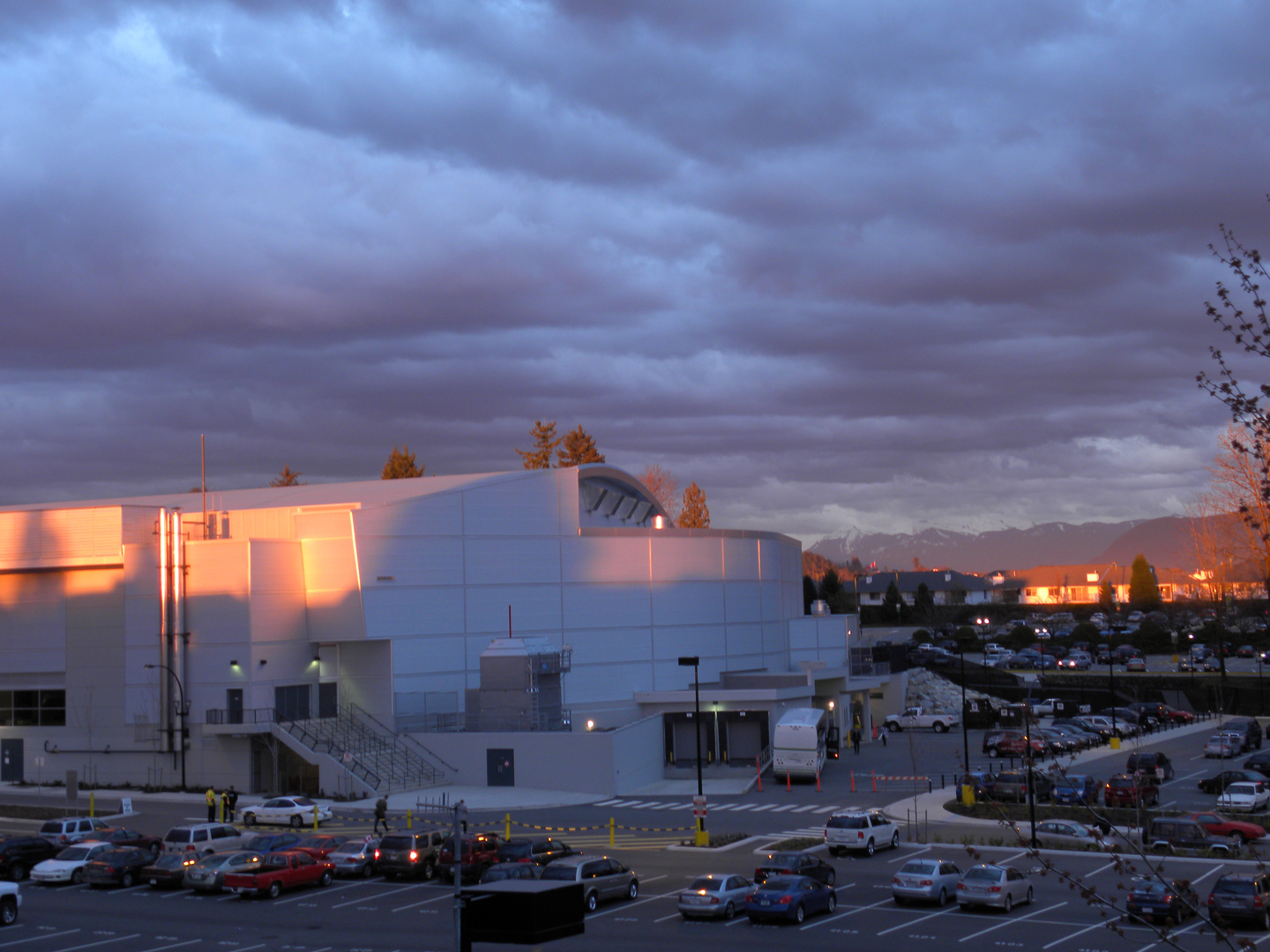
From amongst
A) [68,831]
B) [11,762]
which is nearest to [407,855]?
[68,831]

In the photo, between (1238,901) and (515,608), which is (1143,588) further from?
(1238,901)

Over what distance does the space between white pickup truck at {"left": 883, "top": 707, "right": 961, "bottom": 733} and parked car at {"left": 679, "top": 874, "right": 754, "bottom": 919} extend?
5756cm

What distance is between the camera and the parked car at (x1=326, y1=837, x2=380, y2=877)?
3691 cm

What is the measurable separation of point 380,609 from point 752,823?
1000 inches

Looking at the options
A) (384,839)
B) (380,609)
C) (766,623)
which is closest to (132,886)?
(384,839)

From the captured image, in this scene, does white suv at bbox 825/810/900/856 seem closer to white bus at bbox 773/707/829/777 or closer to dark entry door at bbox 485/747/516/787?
white bus at bbox 773/707/829/777

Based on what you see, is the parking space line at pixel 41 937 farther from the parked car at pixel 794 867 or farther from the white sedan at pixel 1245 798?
the white sedan at pixel 1245 798

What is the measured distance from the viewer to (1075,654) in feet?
404

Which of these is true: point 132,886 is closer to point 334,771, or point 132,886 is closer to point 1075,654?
point 334,771

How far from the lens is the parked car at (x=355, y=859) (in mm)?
36906

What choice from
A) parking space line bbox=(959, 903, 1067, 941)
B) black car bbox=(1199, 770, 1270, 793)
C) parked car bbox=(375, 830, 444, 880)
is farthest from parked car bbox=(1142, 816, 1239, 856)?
parked car bbox=(375, 830, 444, 880)

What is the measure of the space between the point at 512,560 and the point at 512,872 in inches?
1484

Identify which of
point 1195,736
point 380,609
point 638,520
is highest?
point 638,520

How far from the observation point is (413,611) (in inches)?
2554
